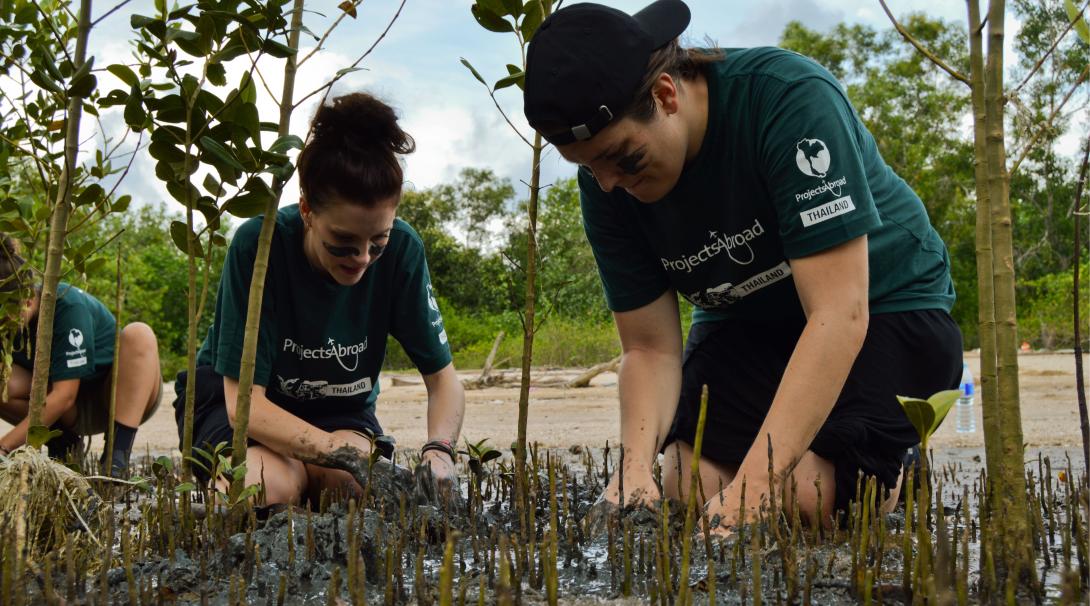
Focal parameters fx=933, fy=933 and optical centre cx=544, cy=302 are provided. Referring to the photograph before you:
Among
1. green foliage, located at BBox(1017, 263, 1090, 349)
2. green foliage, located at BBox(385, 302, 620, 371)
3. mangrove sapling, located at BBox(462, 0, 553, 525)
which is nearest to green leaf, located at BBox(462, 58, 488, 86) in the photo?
mangrove sapling, located at BBox(462, 0, 553, 525)

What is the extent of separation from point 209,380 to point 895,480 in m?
2.65

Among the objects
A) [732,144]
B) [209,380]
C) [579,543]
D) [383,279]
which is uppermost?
[732,144]

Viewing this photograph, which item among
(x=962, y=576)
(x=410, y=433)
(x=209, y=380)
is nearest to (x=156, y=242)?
(x=410, y=433)

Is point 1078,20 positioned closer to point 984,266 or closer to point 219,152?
point 984,266

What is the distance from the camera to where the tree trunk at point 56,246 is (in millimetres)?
2373

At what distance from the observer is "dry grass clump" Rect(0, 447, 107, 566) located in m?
2.13

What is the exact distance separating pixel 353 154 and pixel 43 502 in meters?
1.42

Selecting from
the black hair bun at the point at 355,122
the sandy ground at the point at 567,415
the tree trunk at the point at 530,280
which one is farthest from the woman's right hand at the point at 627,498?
the sandy ground at the point at 567,415

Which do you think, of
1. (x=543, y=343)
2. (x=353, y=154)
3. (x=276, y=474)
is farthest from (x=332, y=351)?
(x=543, y=343)

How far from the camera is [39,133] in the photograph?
3215mm

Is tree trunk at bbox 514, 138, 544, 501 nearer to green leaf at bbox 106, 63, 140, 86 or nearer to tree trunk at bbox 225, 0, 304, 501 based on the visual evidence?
tree trunk at bbox 225, 0, 304, 501

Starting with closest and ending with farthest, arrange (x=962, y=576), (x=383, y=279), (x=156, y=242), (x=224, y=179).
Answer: (x=962, y=576) → (x=224, y=179) → (x=383, y=279) → (x=156, y=242)

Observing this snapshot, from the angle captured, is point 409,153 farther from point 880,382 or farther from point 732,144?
point 880,382

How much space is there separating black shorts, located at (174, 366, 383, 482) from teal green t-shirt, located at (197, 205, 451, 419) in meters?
0.08
